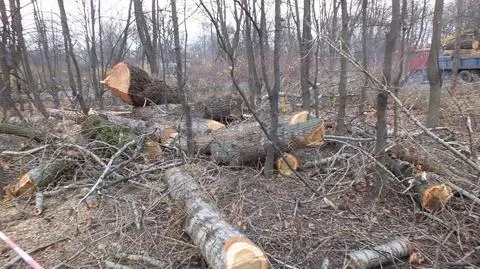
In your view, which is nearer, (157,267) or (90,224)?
(157,267)

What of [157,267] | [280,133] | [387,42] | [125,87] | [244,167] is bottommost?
[157,267]

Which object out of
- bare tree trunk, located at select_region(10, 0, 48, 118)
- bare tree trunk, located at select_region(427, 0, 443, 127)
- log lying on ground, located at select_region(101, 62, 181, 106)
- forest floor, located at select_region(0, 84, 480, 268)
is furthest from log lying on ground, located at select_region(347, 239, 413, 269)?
bare tree trunk, located at select_region(10, 0, 48, 118)

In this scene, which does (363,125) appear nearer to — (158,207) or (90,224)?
(158,207)

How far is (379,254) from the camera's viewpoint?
2.78 meters

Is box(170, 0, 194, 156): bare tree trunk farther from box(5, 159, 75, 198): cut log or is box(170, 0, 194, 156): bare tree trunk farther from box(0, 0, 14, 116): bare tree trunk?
box(0, 0, 14, 116): bare tree trunk

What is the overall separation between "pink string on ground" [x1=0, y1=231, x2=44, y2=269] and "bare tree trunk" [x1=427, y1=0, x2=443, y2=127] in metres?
5.76

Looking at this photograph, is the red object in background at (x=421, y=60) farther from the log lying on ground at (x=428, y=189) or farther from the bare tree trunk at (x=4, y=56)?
the bare tree trunk at (x=4, y=56)

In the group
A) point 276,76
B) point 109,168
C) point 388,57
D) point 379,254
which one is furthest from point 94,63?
point 379,254

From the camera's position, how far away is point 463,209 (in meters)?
3.56

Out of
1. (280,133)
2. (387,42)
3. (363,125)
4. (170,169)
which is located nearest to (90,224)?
(170,169)

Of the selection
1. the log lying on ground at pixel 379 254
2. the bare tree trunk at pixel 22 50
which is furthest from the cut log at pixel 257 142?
the bare tree trunk at pixel 22 50

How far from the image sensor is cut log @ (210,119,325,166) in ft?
14.7

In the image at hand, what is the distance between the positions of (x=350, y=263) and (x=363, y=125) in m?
3.48

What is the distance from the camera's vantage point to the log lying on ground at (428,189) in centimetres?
350
